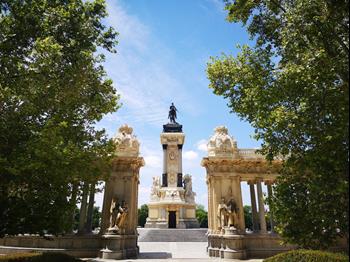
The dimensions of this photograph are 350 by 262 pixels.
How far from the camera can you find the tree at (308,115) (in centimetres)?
952

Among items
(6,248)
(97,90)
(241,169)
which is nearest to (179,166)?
(241,169)

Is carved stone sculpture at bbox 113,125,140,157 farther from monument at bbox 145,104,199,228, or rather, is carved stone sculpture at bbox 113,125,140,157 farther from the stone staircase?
monument at bbox 145,104,199,228

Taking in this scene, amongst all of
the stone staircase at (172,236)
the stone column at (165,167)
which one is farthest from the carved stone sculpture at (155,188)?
the stone staircase at (172,236)

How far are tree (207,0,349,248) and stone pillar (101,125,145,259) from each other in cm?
1319

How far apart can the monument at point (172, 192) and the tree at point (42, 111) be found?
2987 cm

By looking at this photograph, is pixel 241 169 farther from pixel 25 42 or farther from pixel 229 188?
pixel 25 42

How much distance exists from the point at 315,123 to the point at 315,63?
216cm

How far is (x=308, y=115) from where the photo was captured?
10.2 metres

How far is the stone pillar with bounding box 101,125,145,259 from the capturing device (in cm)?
2106

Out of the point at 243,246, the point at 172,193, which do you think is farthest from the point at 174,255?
the point at 172,193

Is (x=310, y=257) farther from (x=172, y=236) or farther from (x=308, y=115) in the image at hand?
(x=172, y=236)

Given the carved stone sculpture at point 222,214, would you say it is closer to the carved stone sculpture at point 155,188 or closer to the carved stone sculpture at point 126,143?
the carved stone sculpture at point 126,143

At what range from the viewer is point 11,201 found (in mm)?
12070

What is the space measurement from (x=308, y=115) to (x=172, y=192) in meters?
36.0
